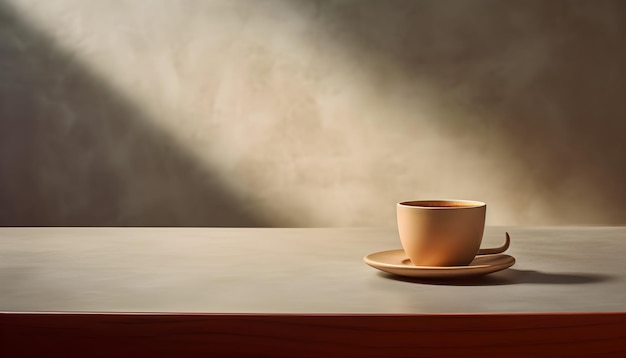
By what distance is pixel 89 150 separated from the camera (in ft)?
6.89

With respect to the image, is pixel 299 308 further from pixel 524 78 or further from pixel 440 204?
pixel 524 78

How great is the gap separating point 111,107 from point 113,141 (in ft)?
0.33

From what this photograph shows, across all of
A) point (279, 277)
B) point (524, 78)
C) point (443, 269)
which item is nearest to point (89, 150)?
point (524, 78)

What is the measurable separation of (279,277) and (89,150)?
5.02ft

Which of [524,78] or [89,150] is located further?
[89,150]

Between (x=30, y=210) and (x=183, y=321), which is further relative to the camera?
(x=30, y=210)

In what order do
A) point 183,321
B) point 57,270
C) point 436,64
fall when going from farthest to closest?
point 436,64
point 57,270
point 183,321

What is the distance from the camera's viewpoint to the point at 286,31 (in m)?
2.04

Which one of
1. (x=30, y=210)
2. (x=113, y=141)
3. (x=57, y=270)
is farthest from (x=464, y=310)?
(x=30, y=210)

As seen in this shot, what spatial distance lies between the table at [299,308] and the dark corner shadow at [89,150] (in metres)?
1.25

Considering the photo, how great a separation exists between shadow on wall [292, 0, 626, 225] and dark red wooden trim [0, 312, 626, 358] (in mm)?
1522

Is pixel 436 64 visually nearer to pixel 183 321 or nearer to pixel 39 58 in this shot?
pixel 39 58

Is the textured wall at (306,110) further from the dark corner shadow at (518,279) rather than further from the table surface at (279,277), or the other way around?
the dark corner shadow at (518,279)

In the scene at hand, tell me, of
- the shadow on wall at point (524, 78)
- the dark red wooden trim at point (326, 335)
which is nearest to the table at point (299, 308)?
the dark red wooden trim at point (326, 335)
